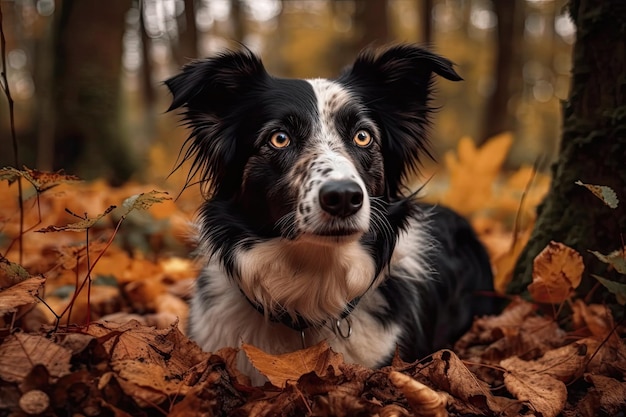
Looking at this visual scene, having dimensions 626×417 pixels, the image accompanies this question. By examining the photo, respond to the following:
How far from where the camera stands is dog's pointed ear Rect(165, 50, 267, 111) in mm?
2828

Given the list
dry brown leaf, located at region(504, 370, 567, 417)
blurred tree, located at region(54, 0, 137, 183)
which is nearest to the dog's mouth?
dry brown leaf, located at region(504, 370, 567, 417)

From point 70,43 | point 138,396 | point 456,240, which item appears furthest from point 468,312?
point 70,43

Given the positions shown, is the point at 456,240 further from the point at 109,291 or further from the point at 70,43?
the point at 70,43

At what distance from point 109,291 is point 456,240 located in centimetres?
233

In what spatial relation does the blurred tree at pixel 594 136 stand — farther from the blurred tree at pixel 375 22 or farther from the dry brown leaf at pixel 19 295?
the blurred tree at pixel 375 22

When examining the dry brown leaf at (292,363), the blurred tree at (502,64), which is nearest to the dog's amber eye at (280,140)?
the dry brown leaf at (292,363)

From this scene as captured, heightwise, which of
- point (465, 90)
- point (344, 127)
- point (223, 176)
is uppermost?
point (344, 127)

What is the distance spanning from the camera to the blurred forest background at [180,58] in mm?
6875

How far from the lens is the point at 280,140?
2.84m

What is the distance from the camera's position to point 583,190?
3096mm

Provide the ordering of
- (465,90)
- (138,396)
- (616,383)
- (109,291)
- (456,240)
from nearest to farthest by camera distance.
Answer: (138,396) < (616,383) < (109,291) < (456,240) < (465,90)

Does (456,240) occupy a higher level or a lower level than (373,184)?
lower

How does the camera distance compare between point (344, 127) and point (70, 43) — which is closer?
point (344, 127)

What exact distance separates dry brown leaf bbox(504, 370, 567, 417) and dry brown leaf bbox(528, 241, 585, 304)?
54 cm
